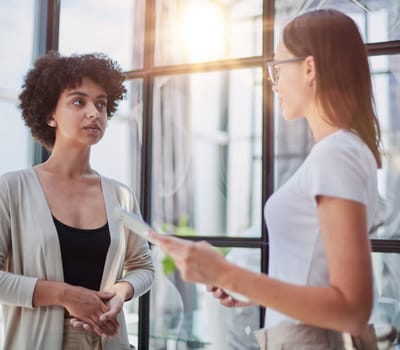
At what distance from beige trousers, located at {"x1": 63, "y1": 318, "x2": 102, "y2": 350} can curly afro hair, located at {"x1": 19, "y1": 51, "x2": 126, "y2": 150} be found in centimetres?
71

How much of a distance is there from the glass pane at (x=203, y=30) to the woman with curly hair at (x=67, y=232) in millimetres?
400

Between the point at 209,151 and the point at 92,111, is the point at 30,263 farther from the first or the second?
the point at 209,151

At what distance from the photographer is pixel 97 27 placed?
267cm

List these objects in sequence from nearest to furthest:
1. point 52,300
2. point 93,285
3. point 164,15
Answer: point 52,300, point 93,285, point 164,15

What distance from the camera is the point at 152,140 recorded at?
2410mm

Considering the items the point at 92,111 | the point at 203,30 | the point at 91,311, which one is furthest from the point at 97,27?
the point at 91,311

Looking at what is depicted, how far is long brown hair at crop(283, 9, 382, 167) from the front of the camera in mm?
1036

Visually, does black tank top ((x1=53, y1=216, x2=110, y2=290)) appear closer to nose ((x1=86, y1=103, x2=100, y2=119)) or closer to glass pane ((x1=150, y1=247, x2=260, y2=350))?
nose ((x1=86, y1=103, x2=100, y2=119))

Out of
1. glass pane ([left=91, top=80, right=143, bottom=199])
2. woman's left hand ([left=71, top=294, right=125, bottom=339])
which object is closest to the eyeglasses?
woman's left hand ([left=71, top=294, right=125, bottom=339])

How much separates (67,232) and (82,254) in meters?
0.09

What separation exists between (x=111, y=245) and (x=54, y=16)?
135 cm

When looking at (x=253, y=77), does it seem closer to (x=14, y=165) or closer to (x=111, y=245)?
(x=111, y=245)

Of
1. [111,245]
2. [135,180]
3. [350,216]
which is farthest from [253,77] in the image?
[350,216]

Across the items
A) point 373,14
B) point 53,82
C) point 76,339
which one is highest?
point 373,14
